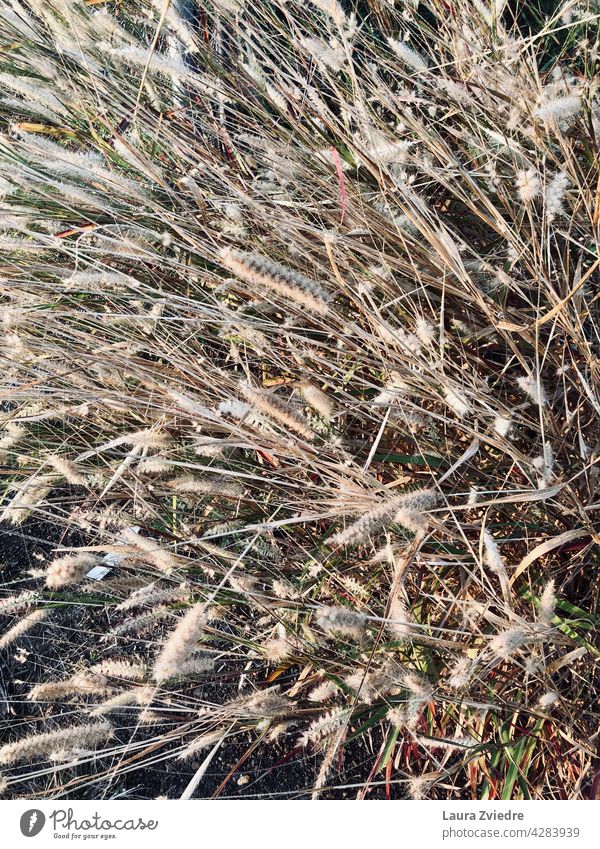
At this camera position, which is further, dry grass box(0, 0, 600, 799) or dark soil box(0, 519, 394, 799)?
dark soil box(0, 519, 394, 799)

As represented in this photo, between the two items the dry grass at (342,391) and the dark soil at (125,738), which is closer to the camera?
the dry grass at (342,391)

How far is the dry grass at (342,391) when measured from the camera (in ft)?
3.85

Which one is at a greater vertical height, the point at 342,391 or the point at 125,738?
the point at 342,391

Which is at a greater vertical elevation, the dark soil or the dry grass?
the dry grass

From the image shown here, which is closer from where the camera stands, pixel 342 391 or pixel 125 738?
pixel 342 391

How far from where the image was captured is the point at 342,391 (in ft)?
3.94

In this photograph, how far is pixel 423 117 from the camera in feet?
4.88

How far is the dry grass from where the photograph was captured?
1.17 meters

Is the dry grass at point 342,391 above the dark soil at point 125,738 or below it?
above

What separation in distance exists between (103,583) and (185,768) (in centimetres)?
66

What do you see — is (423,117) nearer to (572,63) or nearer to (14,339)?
(572,63)

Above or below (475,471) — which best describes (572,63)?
above

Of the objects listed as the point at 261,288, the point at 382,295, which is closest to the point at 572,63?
the point at 382,295

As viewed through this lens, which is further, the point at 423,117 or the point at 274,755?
the point at 274,755
